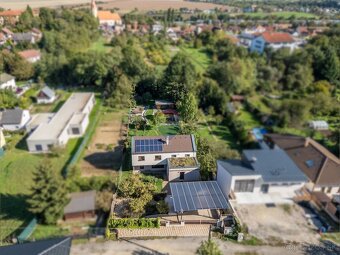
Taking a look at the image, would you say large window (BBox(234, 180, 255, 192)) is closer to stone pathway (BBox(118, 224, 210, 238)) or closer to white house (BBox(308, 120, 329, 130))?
stone pathway (BBox(118, 224, 210, 238))

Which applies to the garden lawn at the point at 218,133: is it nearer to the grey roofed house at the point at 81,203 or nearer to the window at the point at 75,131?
the grey roofed house at the point at 81,203

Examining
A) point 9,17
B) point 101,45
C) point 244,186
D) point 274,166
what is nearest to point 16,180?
point 9,17

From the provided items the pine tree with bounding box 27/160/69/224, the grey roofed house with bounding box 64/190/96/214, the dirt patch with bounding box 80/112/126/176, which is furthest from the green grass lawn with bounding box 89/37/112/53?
the pine tree with bounding box 27/160/69/224

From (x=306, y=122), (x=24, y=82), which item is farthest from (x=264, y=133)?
(x=24, y=82)

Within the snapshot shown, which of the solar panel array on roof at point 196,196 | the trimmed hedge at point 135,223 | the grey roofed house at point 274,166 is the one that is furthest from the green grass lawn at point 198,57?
the trimmed hedge at point 135,223

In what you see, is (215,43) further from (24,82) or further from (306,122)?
(24,82)
